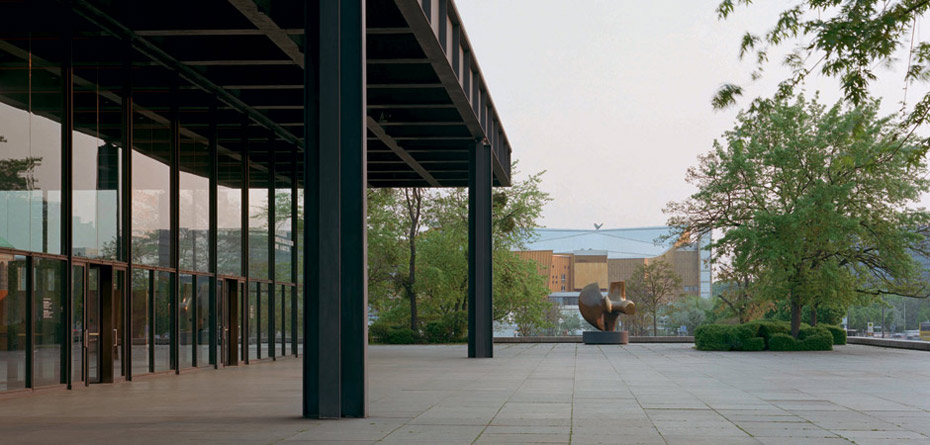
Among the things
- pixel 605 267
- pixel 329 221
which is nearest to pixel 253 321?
pixel 329 221

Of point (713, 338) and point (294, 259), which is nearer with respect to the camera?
point (294, 259)

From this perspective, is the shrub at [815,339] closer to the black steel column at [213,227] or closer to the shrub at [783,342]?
the shrub at [783,342]

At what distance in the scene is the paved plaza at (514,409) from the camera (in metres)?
10.7

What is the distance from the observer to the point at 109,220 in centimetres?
1967

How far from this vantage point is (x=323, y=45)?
43.9ft

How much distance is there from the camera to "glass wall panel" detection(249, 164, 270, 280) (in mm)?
28703

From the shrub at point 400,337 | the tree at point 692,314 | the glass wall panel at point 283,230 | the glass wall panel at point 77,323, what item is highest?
the glass wall panel at point 283,230

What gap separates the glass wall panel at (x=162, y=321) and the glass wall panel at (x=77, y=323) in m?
3.01

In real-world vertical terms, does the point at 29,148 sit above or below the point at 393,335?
above

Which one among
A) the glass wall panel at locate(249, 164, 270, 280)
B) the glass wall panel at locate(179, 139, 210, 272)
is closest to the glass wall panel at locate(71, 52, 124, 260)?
the glass wall panel at locate(179, 139, 210, 272)

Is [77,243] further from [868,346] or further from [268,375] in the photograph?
[868,346]

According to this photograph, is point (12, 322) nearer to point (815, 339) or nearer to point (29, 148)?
point (29, 148)

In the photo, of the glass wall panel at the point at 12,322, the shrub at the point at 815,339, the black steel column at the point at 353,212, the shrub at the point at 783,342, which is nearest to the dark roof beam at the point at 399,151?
the glass wall panel at the point at 12,322

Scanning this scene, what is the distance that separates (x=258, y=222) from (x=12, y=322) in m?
13.0
